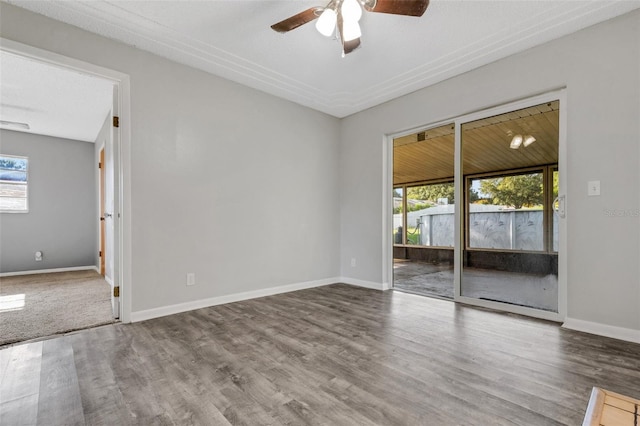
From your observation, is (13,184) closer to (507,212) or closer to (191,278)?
(191,278)

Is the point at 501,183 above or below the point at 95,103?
below

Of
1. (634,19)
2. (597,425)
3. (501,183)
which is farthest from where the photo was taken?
(501,183)

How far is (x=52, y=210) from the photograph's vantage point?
5.82m

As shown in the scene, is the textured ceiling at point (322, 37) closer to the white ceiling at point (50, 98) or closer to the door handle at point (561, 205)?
the white ceiling at point (50, 98)

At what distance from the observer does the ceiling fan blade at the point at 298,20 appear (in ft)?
7.07

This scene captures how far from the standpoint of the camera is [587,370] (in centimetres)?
192

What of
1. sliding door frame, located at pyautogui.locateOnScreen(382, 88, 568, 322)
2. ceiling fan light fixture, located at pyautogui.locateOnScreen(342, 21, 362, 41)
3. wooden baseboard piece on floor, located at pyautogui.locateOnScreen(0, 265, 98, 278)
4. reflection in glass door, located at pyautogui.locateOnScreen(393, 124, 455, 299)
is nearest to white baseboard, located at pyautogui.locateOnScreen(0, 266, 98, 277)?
wooden baseboard piece on floor, located at pyautogui.locateOnScreen(0, 265, 98, 278)

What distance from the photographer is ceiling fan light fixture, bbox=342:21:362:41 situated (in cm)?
219

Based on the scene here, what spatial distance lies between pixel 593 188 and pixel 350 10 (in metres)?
2.57

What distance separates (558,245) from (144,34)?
4399mm

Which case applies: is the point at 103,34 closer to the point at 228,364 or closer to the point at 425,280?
the point at 228,364

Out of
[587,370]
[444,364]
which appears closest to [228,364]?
[444,364]

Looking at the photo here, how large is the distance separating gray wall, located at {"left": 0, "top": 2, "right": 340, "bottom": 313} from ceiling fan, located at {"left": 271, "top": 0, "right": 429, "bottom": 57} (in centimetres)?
157

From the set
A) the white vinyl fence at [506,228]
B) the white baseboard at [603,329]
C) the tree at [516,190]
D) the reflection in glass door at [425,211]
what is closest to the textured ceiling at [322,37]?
the reflection in glass door at [425,211]
